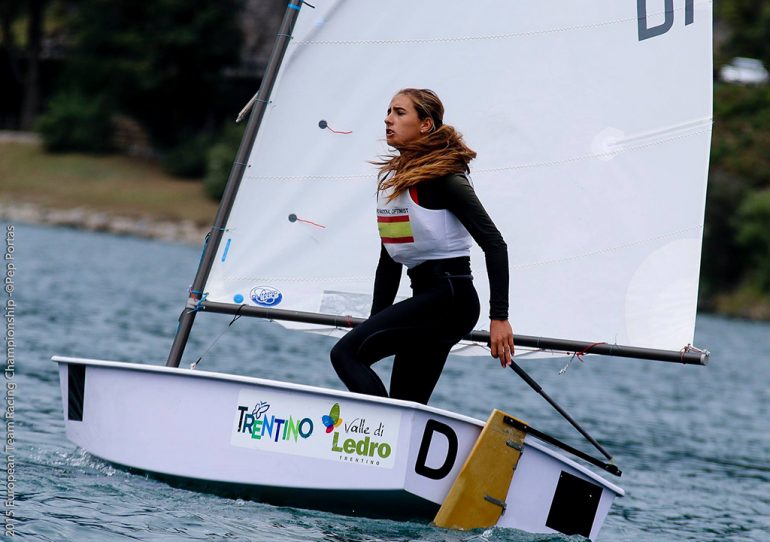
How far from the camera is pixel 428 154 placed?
540 centimetres

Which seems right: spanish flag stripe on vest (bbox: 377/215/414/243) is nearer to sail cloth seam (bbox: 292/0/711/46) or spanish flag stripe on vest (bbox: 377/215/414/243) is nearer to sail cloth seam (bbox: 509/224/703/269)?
sail cloth seam (bbox: 509/224/703/269)

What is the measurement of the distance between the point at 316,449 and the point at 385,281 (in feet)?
2.67

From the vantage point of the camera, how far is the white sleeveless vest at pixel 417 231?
5.36m

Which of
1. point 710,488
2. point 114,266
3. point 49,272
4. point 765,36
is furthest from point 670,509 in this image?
point 765,36

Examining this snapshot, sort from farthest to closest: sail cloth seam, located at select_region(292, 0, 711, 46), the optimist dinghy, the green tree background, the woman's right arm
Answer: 1. the green tree background
2. sail cloth seam, located at select_region(292, 0, 711, 46)
3. the optimist dinghy
4. the woman's right arm

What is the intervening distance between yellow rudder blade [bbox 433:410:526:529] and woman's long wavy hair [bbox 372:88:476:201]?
1052 mm

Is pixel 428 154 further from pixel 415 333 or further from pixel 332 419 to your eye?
pixel 332 419

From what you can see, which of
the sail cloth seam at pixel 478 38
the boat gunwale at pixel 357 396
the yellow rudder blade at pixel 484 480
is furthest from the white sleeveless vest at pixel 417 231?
the sail cloth seam at pixel 478 38

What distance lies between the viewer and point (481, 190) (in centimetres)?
670

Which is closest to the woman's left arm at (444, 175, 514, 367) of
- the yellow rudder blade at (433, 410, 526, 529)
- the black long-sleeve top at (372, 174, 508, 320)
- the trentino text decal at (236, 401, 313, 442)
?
the black long-sleeve top at (372, 174, 508, 320)

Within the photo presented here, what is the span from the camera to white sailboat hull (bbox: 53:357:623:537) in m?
5.42

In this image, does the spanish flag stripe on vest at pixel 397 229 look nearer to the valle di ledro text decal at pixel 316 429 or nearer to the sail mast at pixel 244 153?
the valle di ledro text decal at pixel 316 429

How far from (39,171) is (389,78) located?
46062 mm

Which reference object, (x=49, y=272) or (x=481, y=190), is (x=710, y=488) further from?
(x=49, y=272)
